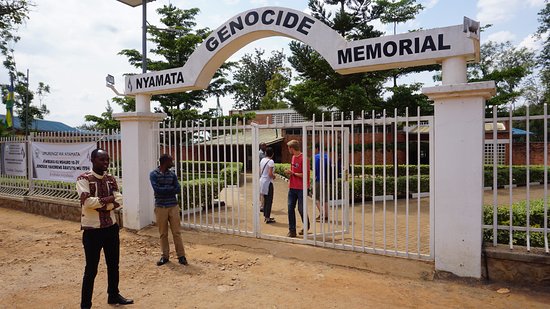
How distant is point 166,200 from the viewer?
17.7 ft

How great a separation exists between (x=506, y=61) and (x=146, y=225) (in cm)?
4019

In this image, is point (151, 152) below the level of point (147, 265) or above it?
above

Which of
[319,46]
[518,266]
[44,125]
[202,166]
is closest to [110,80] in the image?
[319,46]

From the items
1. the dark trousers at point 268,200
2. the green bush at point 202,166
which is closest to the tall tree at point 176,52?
the green bush at point 202,166

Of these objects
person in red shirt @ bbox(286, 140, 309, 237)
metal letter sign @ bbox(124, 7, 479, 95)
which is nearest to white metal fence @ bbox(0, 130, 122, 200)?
metal letter sign @ bbox(124, 7, 479, 95)

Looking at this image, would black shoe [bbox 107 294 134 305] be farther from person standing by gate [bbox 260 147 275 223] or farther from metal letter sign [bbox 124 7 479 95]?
person standing by gate [bbox 260 147 275 223]

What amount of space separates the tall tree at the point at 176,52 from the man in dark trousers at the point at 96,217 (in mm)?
14852

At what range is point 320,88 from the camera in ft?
51.1

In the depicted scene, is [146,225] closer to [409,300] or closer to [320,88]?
[409,300]

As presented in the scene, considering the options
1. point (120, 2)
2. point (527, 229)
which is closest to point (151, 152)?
point (120, 2)

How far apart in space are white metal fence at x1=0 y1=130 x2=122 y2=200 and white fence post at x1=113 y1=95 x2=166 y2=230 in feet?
1.73

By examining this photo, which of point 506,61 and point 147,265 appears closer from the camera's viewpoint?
point 147,265

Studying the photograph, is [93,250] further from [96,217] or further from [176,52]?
[176,52]

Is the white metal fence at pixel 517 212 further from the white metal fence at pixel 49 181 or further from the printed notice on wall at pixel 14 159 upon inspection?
the printed notice on wall at pixel 14 159
